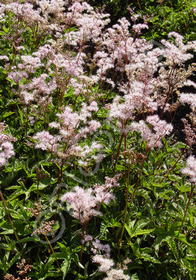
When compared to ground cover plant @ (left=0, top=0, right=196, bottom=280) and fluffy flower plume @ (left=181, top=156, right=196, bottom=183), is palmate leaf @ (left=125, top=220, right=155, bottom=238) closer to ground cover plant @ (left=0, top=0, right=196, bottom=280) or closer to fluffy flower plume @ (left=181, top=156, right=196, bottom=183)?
ground cover plant @ (left=0, top=0, right=196, bottom=280)

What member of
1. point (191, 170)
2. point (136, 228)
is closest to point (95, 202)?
point (136, 228)

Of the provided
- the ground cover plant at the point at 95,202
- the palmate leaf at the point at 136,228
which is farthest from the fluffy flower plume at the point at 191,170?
the palmate leaf at the point at 136,228

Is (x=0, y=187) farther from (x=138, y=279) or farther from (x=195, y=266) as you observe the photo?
(x=195, y=266)

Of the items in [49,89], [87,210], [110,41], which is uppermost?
[110,41]

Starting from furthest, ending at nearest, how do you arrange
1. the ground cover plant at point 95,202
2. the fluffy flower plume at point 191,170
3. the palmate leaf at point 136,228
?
1. the palmate leaf at point 136,228
2. the ground cover plant at point 95,202
3. the fluffy flower plume at point 191,170

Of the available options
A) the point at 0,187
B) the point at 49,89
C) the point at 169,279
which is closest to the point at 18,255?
the point at 0,187

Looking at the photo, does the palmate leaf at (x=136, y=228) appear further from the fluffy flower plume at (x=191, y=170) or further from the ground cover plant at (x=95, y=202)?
the fluffy flower plume at (x=191, y=170)

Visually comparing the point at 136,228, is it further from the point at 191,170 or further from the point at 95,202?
the point at 191,170

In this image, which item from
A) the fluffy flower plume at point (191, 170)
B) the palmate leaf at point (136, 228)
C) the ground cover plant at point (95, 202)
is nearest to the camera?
the fluffy flower plume at point (191, 170)

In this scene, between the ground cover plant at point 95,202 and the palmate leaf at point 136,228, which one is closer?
the ground cover plant at point 95,202

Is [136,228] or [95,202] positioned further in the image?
[136,228]

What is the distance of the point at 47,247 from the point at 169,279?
121 cm

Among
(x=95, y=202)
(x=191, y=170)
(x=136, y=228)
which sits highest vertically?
(x=191, y=170)

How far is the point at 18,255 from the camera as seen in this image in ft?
8.39
